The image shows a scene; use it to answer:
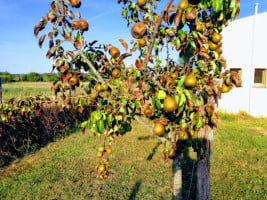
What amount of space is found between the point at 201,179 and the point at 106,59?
2.02 metres

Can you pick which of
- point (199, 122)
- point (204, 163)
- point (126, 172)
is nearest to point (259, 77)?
point (126, 172)

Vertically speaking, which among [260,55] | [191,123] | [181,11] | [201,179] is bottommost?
[201,179]

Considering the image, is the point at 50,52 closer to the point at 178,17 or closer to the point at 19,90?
the point at 178,17

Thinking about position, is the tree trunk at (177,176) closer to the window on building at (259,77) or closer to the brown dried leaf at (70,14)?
the brown dried leaf at (70,14)

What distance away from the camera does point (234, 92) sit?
9.87m

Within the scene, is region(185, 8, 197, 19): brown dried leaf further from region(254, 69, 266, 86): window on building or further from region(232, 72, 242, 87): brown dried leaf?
region(254, 69, 266, 86): window on building

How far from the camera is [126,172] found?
15.5 ft

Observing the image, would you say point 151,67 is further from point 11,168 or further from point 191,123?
point 11,168

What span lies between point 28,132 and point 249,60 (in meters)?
9.88

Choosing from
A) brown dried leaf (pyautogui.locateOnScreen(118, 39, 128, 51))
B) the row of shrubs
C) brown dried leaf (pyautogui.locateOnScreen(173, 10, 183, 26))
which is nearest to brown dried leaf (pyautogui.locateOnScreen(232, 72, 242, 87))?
brown dried leaf (pyautogui.locateOnScreen(173, 10, 183, 26))

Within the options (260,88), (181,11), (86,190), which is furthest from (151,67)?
(260,88)

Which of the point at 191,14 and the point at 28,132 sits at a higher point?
the point at 191,14

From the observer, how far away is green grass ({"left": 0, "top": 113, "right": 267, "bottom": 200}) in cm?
393

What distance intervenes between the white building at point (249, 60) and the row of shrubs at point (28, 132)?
8127mm
